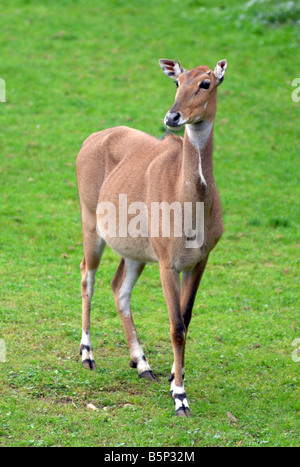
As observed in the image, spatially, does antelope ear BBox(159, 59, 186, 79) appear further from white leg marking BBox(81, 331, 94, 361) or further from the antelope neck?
white leg marking BBox(81, 331, 94, 361)

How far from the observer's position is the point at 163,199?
21.1 ft

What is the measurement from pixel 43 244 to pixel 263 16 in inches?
443

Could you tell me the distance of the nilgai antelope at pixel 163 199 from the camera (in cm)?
Answer: 598

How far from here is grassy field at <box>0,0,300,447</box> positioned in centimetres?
616

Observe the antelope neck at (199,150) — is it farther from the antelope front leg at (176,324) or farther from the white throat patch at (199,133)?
the antelope front leg at (176,324)

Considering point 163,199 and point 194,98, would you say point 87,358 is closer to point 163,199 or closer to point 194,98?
point 163,199

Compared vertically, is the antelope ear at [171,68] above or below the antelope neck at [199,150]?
above

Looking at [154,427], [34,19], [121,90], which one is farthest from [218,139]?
[154,427]

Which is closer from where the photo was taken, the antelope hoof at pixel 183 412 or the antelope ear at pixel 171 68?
the antelope hoof at pixel 183 412

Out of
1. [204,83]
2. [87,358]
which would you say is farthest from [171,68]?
[87,358]


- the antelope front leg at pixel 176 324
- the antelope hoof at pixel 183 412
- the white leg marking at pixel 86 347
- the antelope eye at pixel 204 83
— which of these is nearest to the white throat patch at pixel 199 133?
the antelope eye at pixel 204 83

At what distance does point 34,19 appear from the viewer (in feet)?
62.9

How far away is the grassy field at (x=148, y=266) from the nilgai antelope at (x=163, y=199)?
54 centimetres

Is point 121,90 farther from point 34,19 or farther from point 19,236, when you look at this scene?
point 19,236
